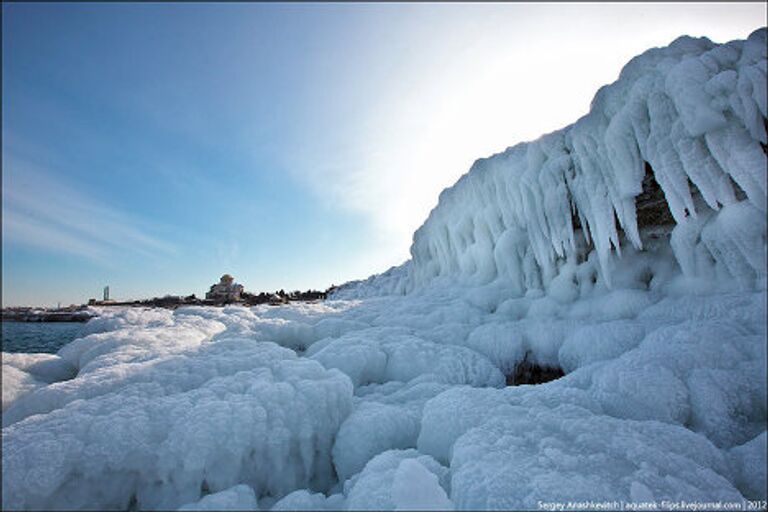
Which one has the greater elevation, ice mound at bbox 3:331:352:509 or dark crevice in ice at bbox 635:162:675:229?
dark crevice in ice at bbox 635:162:675:229

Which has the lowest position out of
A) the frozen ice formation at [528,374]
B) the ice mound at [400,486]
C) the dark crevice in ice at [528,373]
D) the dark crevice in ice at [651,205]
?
the dark crevice in ice at [528,373]

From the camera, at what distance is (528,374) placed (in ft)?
25.8

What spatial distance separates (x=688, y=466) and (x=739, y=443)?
1.54 m

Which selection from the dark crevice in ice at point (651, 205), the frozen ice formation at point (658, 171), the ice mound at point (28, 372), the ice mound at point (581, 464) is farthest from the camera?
the dark crevice in ice at point (651, 205)

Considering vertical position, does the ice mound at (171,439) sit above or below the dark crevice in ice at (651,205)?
below

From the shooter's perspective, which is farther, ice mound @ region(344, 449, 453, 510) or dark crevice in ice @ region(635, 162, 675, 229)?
dark crevice in ice @ region(635, 162, 675, 229)

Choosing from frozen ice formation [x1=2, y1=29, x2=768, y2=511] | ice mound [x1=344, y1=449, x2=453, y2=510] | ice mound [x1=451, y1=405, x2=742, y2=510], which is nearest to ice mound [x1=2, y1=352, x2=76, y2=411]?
frozen ice formation [x1=2, y1=29, x2=768, y2=511]

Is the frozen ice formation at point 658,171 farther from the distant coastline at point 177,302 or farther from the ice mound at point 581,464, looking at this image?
the distant coastline at point 177,302

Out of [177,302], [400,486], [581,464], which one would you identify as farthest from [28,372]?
[177,302]

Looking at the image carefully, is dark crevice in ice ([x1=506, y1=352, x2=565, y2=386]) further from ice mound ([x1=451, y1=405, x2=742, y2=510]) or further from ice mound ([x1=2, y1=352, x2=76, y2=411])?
ice mound ([x1=2, y1=352, x2=76, y2=411])

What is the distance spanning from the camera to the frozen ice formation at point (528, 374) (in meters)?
3.29

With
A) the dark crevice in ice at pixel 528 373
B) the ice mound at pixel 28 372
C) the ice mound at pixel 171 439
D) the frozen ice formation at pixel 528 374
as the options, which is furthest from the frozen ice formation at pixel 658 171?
the ice mound at pixel 28 372

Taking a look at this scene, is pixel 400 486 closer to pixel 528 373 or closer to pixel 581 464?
pixel 581 464

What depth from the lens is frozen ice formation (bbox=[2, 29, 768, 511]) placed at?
10.8 feet
